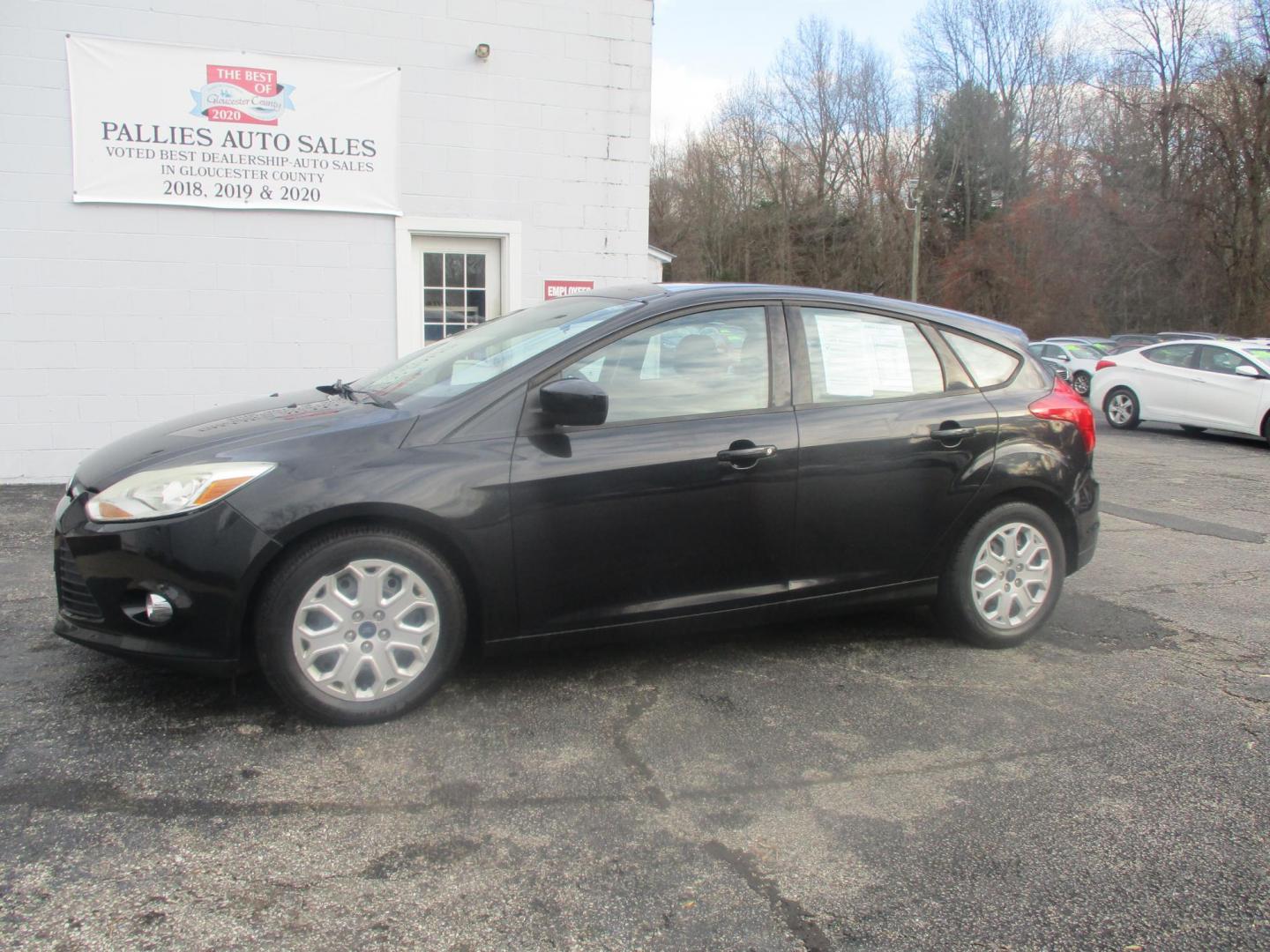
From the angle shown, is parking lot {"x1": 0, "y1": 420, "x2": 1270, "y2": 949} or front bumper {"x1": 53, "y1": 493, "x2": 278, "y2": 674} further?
front bumper {"x1": 53, "y1": 493, "x2": 278, "y2": 674}

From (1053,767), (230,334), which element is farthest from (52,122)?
(1053,767)

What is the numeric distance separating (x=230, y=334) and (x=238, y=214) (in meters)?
0.98

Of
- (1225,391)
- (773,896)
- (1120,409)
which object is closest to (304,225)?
(773,896)

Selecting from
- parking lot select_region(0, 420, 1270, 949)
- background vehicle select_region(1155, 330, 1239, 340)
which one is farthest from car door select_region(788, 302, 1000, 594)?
background vehicle select_region(1155, 330, 1239, 340)

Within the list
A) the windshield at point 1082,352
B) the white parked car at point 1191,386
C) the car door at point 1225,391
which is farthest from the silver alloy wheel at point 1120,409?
the windshield at point 1082,352

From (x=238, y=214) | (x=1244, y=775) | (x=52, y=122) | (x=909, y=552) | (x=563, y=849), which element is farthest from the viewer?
(x=238, y=214)

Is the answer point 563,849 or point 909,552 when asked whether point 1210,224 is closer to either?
point 909,552

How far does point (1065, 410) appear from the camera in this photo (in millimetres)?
4523

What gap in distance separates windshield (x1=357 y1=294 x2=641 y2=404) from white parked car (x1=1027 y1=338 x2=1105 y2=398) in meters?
20.4

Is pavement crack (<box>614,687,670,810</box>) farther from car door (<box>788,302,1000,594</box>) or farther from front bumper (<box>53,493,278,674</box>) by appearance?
front bumper (<box>53,493,278,674</box>)

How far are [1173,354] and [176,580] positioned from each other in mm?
14997

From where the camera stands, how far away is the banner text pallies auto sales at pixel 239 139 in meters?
7.71

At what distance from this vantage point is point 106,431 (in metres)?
7.98

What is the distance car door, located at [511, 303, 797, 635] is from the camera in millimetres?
3549
